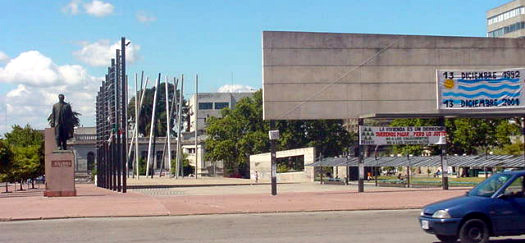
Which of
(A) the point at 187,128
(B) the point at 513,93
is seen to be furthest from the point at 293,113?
(A) the point at 187,128

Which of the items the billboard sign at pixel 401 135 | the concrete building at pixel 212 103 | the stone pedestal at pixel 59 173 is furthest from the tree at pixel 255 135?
the billboard sign at pixel 401 135

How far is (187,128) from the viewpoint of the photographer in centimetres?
15000

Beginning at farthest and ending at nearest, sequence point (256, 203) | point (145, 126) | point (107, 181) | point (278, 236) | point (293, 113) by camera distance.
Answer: point (145, 126) → point (107, 181) → point (293, 113) → point (256, 203) → point (278, 236)

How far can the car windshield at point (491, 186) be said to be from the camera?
43.2 ft

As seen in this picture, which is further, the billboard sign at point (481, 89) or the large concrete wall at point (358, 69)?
the billboard sign at point (481, 89)

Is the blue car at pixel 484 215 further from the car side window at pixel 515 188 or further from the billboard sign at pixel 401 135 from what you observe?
the billboard sign at pixel 401 135

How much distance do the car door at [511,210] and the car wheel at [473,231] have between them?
0.22 meters

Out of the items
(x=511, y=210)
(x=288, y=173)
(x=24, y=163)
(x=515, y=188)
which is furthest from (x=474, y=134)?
(x=511, y=210)

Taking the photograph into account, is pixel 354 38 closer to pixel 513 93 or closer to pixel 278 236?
pixel 513 93

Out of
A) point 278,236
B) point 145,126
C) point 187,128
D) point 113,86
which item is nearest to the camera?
point 278,236

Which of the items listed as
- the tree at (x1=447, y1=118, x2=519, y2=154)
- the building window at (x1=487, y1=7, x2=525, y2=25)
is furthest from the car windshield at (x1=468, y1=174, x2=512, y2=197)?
the building window at (x1=487, y1=7, x2=525, y2=25)

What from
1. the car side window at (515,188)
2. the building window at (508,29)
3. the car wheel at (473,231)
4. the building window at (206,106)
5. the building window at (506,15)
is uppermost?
the building window at (506,15)

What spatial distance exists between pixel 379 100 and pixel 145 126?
101 metres

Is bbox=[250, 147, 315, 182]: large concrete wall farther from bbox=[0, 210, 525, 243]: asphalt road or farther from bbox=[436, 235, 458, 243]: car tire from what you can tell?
bbox=[436, 235, 458, 243]: car tire
